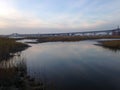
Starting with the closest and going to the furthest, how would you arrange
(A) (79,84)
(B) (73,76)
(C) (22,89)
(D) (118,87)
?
(C) (22,89), (D) (118,87), (A) (79,84), (B) (73,76)

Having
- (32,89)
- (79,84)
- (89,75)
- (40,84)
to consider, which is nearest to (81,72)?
(89,75)

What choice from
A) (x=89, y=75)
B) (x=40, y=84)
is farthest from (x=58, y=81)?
(x=89, y=75)

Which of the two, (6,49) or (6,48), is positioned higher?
(6,48)

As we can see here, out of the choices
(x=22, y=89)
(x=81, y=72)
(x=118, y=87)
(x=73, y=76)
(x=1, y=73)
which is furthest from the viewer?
(x=81, y=72)

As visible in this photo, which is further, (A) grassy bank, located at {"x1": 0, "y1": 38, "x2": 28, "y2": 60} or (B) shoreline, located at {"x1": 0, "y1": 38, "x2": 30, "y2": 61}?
(A) grassy bank, located at {"x1": 0, "y1": 38, "x2": 28, "y2": 60}

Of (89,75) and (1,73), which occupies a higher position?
(1,73)

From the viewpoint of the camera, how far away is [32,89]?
10.9 metres

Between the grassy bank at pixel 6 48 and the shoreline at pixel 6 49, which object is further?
the grassy bank at pixel 6 48

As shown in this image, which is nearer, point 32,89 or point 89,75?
point 32,89

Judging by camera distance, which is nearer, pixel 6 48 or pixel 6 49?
pixel 6 49

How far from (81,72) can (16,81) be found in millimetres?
7160

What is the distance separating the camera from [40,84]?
470 inches

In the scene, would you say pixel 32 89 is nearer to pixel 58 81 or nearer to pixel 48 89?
pixel 48 89

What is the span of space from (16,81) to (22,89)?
1.59m
